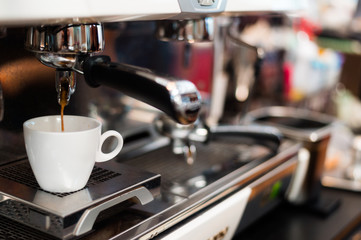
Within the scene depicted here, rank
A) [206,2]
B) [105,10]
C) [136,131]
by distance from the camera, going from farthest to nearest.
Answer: [136,131] < [206,2] < [105,10]

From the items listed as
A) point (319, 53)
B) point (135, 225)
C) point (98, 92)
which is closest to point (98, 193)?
point (135, 225)

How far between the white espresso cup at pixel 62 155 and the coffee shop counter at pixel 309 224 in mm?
412

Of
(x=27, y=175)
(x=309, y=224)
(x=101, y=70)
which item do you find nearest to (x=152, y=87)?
(x=101, y=70)

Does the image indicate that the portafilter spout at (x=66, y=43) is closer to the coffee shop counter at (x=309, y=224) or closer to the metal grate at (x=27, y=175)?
the metal grate at (x=27, y=175)

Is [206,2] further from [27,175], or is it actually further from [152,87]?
[27,175]

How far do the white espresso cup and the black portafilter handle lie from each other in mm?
69

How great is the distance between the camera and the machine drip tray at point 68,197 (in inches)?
20.6

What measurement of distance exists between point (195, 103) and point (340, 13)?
169 cm

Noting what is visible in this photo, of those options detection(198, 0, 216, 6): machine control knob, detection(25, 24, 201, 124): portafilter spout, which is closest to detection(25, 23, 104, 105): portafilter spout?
detection(25, 24, 201, 124): portafilter spout

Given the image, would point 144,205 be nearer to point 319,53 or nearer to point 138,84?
point 138,84

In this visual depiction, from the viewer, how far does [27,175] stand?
622mm

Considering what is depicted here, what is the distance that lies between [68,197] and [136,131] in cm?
37

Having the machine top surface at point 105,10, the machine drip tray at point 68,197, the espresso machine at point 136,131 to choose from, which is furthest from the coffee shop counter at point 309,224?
the machine top surface at point 105,10

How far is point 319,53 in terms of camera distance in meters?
1.96
